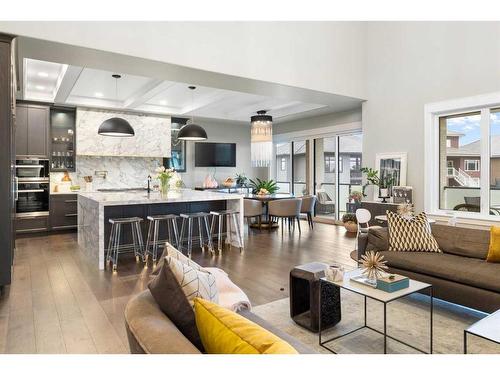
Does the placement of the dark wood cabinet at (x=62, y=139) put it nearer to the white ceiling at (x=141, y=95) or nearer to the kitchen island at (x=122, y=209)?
the white ceiling at (x=141, y=95)

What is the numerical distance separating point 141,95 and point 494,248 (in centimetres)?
653

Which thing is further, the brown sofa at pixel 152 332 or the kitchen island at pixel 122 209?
the kitchen island at pixel 122 209

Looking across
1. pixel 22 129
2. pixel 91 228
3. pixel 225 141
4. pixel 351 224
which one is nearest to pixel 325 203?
pixel 351 224

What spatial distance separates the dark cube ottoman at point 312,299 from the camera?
2.82 metres

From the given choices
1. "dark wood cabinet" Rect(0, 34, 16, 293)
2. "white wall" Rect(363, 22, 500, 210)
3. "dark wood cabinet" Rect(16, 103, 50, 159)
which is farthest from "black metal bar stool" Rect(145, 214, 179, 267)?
"white wall" Rect(363, 22, 500, 210)

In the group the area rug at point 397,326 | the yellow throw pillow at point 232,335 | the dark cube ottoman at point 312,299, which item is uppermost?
the yellow throw pillow at point 232,335

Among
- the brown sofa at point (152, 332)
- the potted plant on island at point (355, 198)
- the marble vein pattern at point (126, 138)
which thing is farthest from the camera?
the potted plant on island at point (355, 198)

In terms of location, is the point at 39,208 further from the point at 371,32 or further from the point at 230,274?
the point at 371,32

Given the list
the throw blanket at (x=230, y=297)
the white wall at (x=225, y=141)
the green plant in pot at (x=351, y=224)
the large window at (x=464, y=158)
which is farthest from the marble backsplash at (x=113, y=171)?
the throw blanket at (x=230, y=297)

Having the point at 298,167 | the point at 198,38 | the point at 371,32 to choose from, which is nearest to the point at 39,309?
the point at 198,38

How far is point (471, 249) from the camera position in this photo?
3.52 meters

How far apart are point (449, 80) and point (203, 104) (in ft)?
17.0

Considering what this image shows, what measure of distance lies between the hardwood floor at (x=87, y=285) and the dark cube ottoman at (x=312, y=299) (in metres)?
0.53

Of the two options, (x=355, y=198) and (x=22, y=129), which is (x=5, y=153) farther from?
(x=355, y=198)
